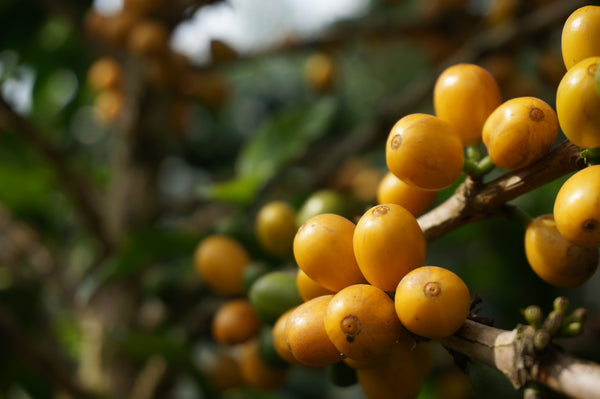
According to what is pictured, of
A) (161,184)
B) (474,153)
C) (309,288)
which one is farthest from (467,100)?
(161,184)

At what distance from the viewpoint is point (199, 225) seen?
2277 millimetres

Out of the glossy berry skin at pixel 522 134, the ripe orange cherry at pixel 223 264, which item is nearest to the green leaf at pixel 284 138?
the ripe orange cherry at pixel 223 264

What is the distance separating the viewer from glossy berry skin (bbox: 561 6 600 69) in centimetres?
71

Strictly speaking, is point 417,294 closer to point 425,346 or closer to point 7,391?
point 425,346

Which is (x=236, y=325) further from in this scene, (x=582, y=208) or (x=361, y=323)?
(x=582, y=208)

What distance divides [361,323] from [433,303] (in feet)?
0.31

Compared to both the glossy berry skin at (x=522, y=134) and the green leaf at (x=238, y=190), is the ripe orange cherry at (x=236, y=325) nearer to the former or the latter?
the green leaf at (x=238, y=190)

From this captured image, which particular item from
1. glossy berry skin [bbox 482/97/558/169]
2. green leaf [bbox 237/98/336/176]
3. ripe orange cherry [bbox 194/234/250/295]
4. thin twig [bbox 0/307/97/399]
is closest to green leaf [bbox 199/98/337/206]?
green leaf [bbox 237/98/336/176]

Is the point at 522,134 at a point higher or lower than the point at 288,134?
higher

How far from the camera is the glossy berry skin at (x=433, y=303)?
0.69 metres

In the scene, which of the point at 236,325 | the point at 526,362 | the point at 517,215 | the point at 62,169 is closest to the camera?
the point at 526,362

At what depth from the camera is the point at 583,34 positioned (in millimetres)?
711

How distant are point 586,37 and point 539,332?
1.26 ft

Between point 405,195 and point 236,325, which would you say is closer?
point 405,195
